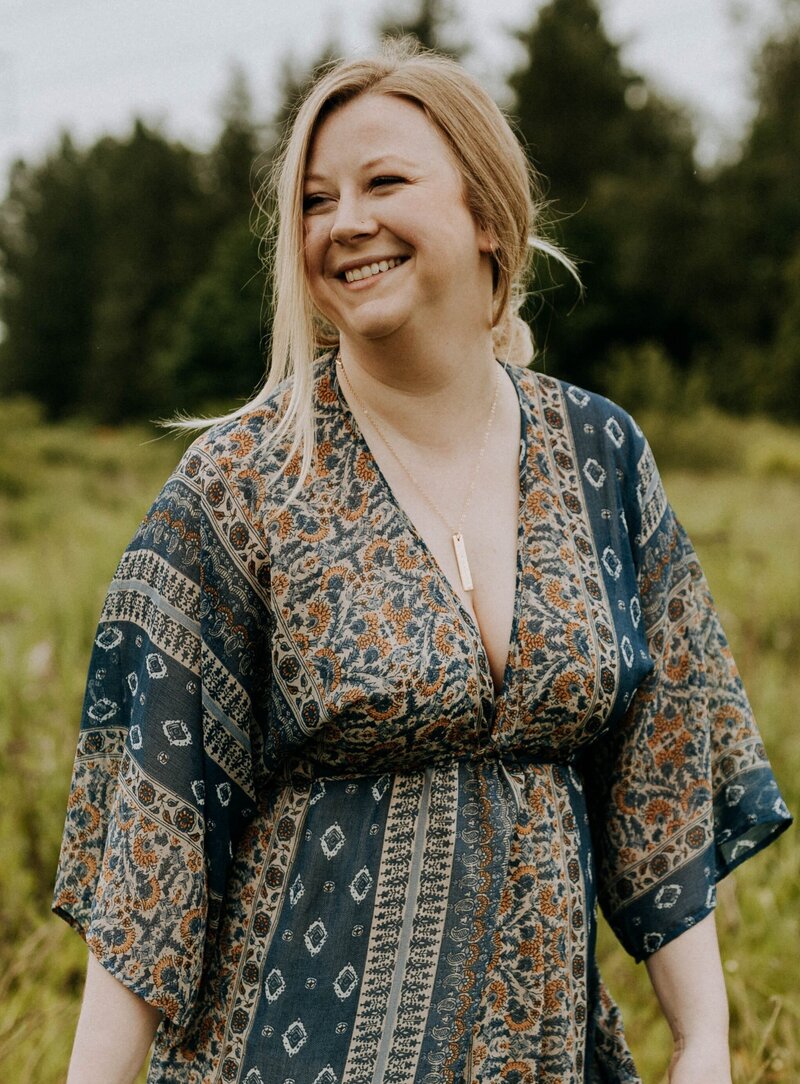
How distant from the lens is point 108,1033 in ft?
4.61

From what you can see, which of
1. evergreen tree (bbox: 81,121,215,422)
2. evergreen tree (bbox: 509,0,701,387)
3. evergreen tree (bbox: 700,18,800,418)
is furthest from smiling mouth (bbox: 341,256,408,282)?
evergreen tree (bbox: 81,121,215,422)

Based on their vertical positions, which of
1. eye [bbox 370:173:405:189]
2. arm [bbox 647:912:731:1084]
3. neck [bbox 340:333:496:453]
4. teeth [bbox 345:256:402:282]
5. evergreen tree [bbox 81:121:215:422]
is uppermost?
evergreen tree [bbox 81:121:215:422]

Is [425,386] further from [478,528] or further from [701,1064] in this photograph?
[701,1064]

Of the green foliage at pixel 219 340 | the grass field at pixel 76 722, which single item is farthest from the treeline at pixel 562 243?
the grass field at pixel 76 722

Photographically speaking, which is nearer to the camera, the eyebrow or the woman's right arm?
the woman's right arm

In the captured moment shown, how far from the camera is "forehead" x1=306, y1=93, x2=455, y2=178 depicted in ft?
5.04

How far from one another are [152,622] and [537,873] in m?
0.57

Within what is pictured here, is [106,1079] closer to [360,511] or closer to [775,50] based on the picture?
[360,511]

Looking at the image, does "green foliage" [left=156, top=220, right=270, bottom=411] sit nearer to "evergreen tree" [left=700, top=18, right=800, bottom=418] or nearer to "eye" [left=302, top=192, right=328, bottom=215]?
"evergreen tree" [left=700, top=18, right=800, bottom=418]

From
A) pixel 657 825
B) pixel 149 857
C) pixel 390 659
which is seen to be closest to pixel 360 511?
pixel 390 659

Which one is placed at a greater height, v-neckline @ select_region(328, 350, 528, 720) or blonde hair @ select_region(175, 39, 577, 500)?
blonde hair @ select_region(175, 39, 577, 500)

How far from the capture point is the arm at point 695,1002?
5.12 ft

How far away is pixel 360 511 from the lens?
152 cm

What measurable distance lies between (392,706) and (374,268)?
0.55m
